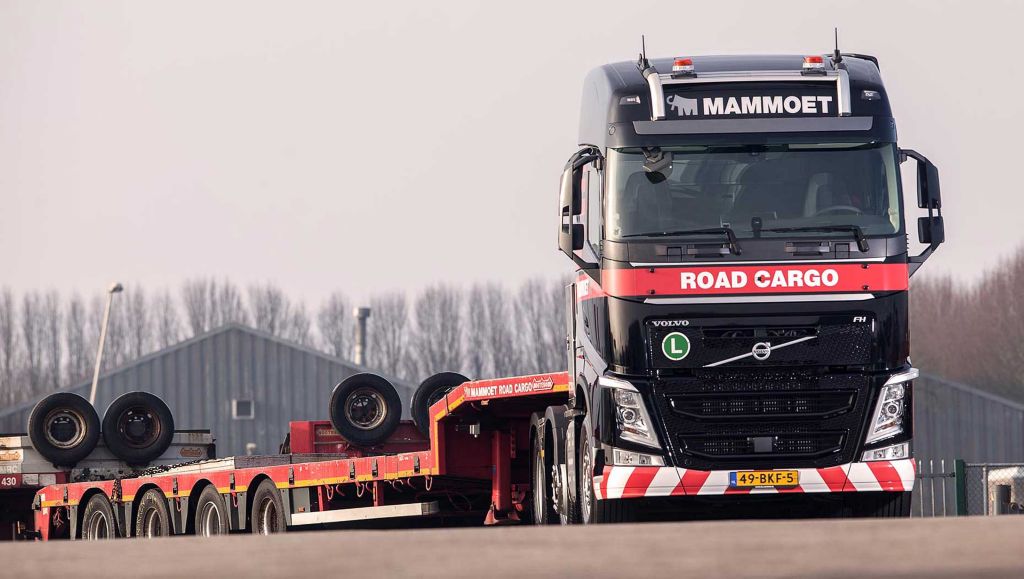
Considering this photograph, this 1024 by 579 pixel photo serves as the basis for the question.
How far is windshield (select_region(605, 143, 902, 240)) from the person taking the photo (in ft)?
37.8

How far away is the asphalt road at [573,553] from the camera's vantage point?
6914 millimetres

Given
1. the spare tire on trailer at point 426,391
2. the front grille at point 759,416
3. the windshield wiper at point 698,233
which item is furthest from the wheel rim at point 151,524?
the windshield wiper at point 698,233

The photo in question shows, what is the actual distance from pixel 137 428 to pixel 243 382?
2658 cm

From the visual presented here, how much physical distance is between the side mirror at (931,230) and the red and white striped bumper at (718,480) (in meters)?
1.55

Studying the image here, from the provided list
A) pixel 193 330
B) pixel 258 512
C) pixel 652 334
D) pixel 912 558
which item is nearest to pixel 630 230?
pixel 652 334

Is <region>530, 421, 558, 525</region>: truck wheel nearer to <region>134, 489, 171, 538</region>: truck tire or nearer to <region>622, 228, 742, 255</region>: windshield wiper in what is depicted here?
<region>622, 228, 742, 255</region>: windshield wiper

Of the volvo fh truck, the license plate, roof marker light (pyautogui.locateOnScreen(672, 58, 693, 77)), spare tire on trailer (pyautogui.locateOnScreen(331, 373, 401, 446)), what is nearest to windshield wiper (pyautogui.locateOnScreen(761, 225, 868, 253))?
the volvo fh truck

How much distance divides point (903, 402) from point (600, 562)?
17.0 feet

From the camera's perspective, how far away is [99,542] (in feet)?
26.6

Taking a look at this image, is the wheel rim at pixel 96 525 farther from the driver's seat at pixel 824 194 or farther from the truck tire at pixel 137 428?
the driver's seat at pixel 824 194

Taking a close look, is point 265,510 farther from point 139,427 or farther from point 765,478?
Result: point 765,478

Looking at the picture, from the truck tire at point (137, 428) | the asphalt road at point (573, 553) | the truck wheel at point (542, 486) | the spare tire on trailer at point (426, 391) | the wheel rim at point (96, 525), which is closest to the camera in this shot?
the asphalt road at point (573, 553)

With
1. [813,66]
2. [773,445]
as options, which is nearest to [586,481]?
[773,445]

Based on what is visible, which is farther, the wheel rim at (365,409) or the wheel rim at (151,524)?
the wheel rim at (365,409)
